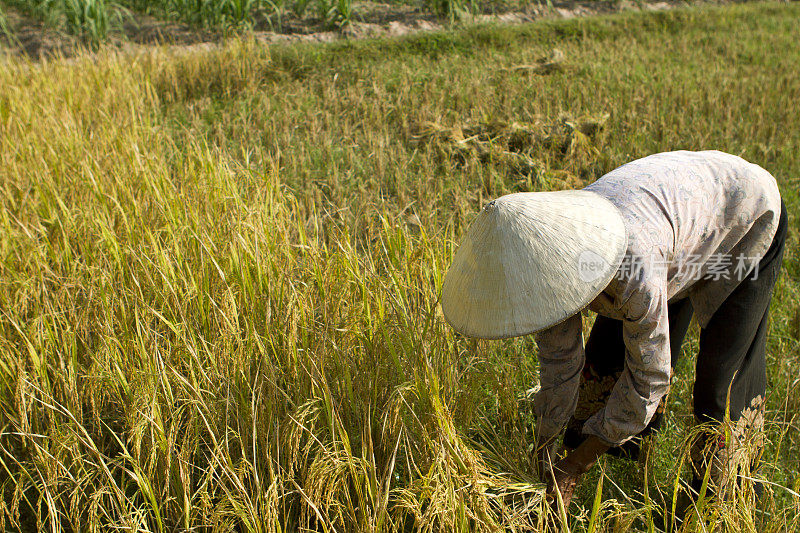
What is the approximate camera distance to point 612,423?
1360 mm

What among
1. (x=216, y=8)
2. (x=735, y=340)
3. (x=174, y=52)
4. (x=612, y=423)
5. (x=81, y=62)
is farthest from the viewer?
(x=216, y=8)

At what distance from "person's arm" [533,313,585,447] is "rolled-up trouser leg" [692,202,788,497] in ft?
1.24

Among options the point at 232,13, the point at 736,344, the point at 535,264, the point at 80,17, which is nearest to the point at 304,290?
the point at 535,264

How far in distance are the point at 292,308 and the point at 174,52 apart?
Result: 4.62 meters

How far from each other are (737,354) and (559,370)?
20.2 inches

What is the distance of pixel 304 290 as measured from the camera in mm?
2016

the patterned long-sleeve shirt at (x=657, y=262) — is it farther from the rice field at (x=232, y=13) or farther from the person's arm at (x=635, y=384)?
the rice field at (x=232, y=13)

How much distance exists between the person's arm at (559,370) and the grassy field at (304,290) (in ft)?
0.48

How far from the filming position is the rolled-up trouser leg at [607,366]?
5.87 ft

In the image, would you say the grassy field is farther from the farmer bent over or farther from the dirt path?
the dirt path

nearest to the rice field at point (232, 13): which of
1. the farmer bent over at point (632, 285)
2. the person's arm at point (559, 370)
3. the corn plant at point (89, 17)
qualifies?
the corn plant at point (89, 17)

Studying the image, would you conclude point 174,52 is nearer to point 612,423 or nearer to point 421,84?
point 421,84

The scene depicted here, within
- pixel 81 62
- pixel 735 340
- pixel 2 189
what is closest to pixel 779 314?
pixel 735 340

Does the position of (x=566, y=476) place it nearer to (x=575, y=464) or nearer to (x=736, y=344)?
(x=575, y=464)
